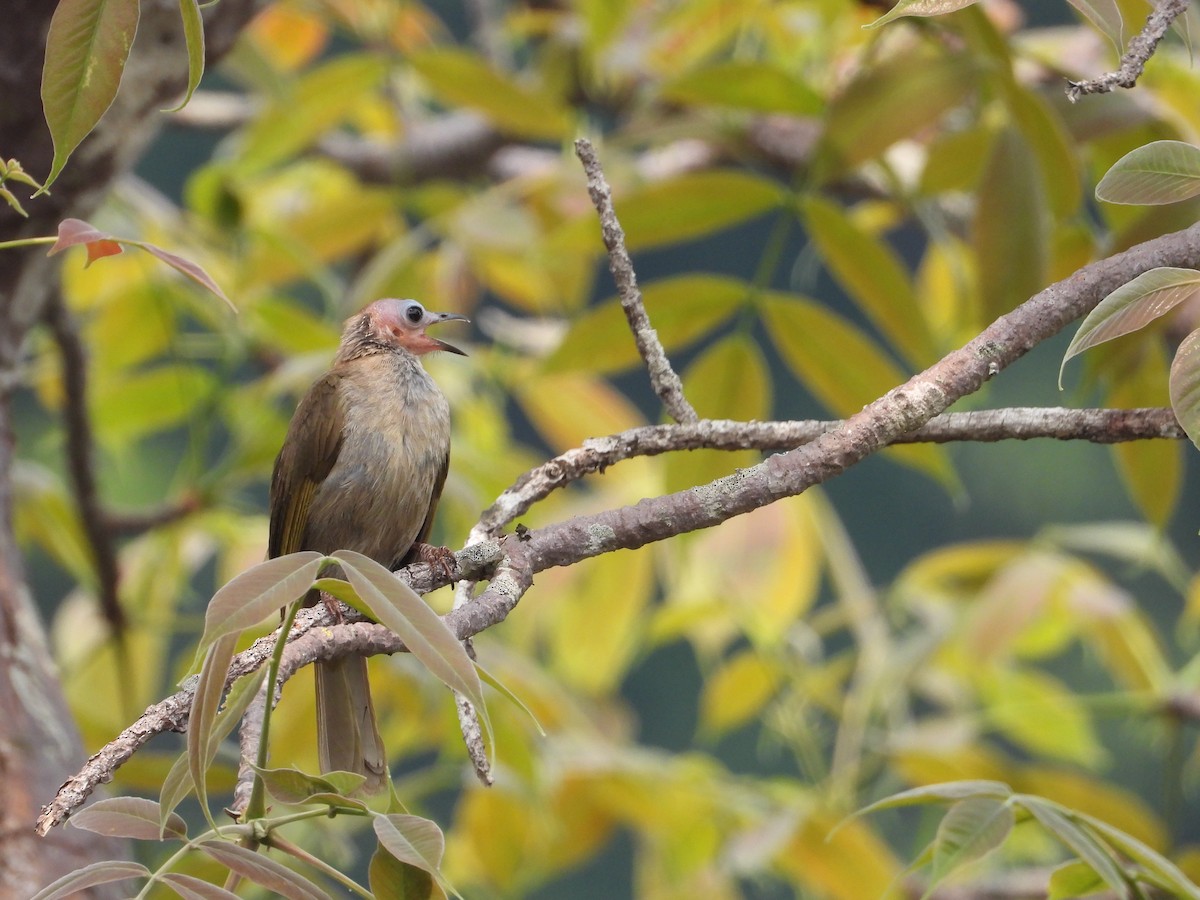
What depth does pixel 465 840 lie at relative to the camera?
297cm

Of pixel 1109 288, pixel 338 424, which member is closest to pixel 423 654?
pixel 1109 288

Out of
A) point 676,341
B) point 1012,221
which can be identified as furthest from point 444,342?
point 1012,221

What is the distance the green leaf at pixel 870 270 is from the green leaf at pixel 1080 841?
0.91m

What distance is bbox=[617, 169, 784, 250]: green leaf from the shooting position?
197 cm

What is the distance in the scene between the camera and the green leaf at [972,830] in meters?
1.18

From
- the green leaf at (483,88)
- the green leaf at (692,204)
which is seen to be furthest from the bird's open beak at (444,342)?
the green leaf at (692,204)

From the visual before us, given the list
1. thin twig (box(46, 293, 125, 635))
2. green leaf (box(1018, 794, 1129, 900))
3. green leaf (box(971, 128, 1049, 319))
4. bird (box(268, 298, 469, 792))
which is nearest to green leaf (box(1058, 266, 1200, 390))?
green leaf (box(1018, 794, 1129, 900))

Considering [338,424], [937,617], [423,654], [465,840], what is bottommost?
[465,840]

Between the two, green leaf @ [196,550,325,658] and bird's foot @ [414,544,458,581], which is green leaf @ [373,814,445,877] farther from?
bird's foot @ [414,544,458,581]

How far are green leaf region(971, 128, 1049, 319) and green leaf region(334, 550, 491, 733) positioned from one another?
1.18 metres

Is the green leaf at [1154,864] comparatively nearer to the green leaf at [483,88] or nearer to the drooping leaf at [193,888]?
the drooping leaf at [193,888]

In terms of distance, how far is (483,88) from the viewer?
2.32m

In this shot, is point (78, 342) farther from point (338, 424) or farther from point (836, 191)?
point (836, 191)

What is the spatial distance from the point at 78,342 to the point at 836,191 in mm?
1628
